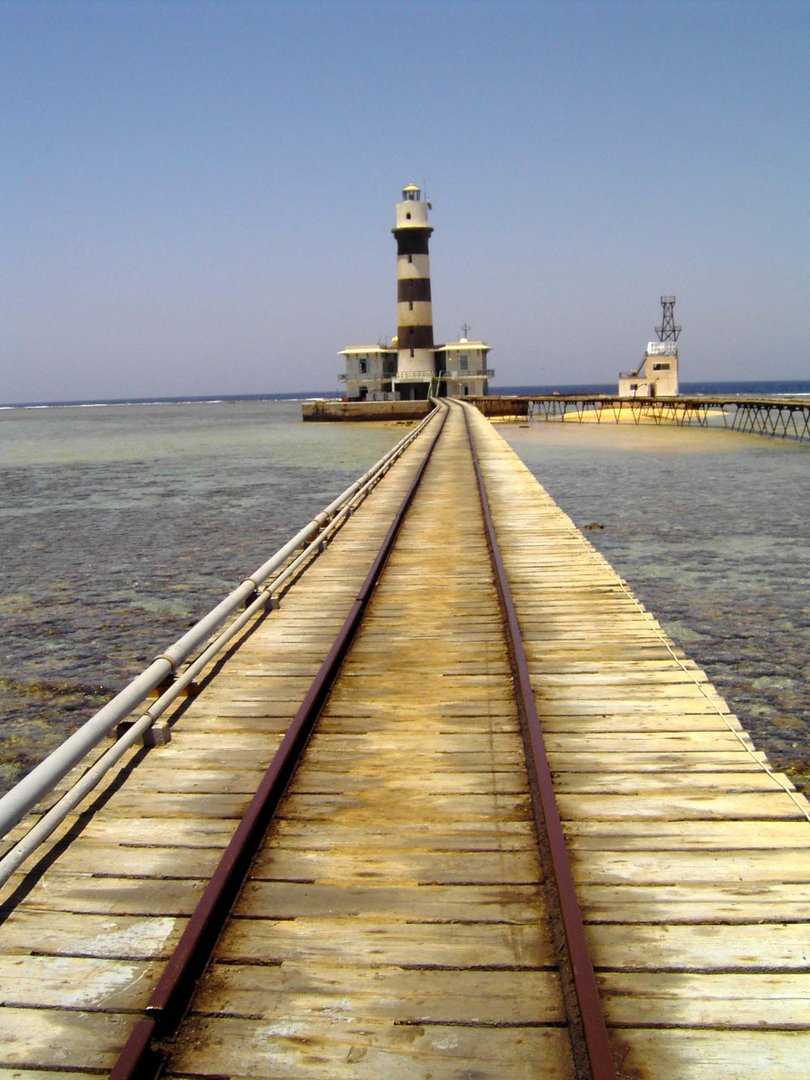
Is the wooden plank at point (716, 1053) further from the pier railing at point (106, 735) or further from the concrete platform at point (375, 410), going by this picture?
the concrete platform at point (375, 410)

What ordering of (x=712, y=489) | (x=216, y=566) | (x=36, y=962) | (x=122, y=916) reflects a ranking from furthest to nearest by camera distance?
(x=712, y=489) → (x=216, y=566) → (x=122, y=916) → (x=36, y=962)

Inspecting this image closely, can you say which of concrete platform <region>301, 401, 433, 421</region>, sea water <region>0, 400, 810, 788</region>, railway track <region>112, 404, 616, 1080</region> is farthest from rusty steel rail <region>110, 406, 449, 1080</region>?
concrete platform <region>301, 401, 433, 421</region>

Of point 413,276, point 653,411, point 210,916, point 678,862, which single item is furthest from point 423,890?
point 653,411

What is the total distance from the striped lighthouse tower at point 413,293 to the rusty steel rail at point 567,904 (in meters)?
76.1

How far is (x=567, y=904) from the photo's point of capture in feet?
14.3

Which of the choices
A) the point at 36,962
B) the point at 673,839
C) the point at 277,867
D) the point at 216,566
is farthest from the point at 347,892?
the point at 216,566

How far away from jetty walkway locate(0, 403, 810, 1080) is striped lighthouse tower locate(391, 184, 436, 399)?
249ft

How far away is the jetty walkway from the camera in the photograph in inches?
143

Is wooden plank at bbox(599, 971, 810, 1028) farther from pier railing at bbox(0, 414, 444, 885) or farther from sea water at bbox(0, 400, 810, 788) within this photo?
sea water at bbox(0, 400, 810, 788)

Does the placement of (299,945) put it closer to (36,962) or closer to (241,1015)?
(241,1015)

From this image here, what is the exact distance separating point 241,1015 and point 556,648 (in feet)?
20.2

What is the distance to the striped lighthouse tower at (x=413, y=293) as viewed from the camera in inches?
3137

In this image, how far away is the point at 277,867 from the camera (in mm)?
5000

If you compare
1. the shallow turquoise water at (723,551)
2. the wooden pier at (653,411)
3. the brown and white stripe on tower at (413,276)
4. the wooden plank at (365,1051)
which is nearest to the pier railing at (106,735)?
the wooden plank at (365,1051)
